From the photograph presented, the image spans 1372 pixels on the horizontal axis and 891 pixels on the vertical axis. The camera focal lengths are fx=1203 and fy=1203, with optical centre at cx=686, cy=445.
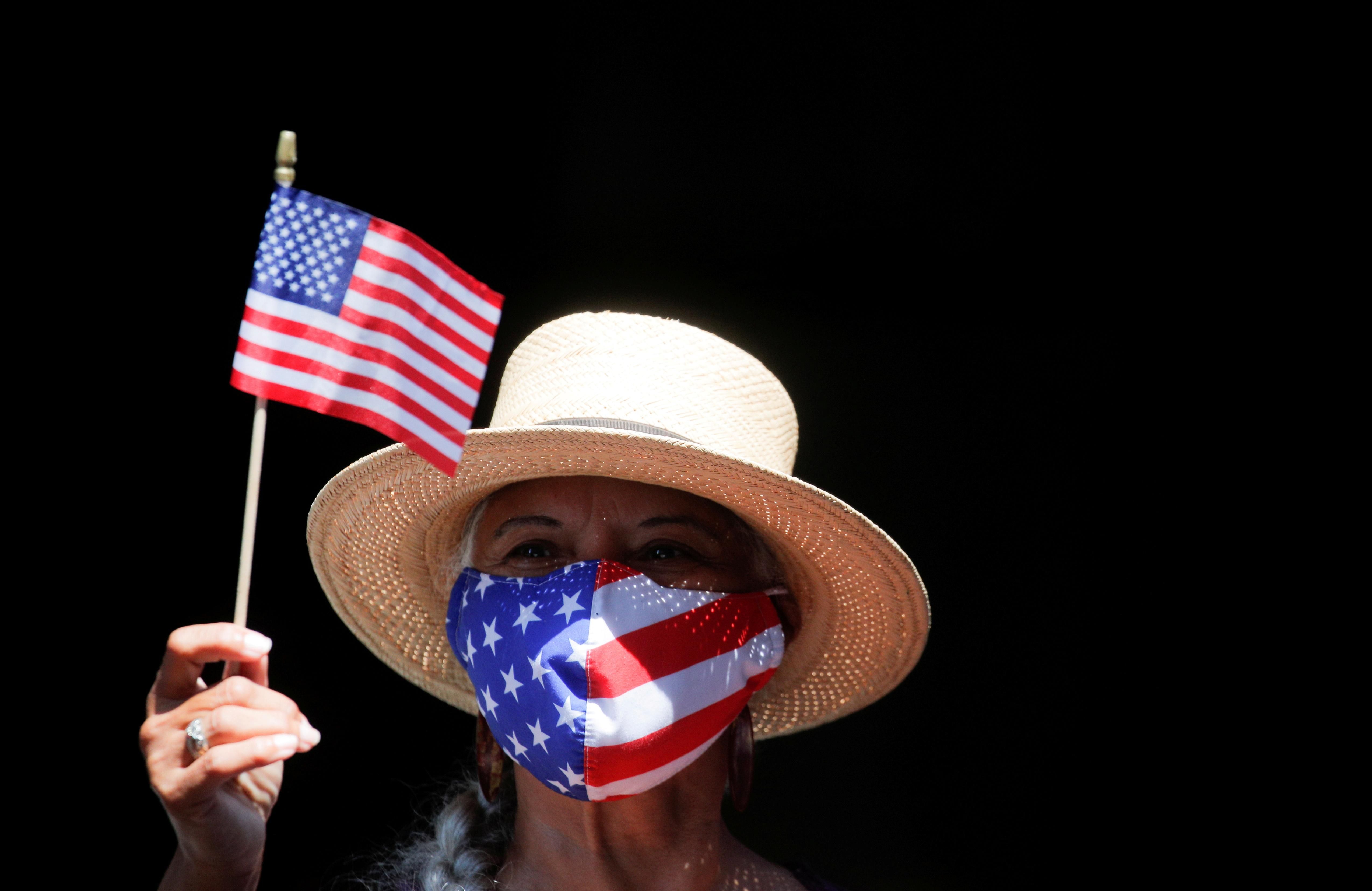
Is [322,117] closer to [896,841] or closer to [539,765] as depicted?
[539,765]

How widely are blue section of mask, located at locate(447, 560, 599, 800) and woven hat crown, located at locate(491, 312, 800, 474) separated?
35cm

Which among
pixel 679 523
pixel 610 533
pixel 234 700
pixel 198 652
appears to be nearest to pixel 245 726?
pixel 234 700

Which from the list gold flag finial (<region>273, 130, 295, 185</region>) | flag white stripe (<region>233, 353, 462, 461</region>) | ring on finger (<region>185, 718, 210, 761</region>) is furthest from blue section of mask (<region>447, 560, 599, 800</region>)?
gold flag finial (<region>273, 130, 295, 185</region>)

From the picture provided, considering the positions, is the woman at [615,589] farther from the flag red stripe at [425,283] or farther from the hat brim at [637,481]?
the flag red stripe at [425,283]

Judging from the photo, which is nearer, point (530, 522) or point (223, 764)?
point (223, 764)

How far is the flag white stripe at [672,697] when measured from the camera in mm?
2312

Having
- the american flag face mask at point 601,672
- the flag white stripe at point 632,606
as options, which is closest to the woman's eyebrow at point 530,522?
the american flag face mask at point 601,672

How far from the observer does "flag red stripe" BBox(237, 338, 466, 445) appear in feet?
6.39

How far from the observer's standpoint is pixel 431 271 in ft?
6.88

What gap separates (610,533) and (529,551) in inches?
7.7

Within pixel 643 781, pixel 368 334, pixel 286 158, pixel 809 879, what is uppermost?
pixel 286 158

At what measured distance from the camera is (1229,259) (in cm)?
347

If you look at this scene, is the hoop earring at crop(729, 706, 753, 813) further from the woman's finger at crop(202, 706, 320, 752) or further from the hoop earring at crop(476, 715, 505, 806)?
the woman's finger at crop(202, 706, 320, 752)

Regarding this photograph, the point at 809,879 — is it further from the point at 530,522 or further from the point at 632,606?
the point at 530,522
